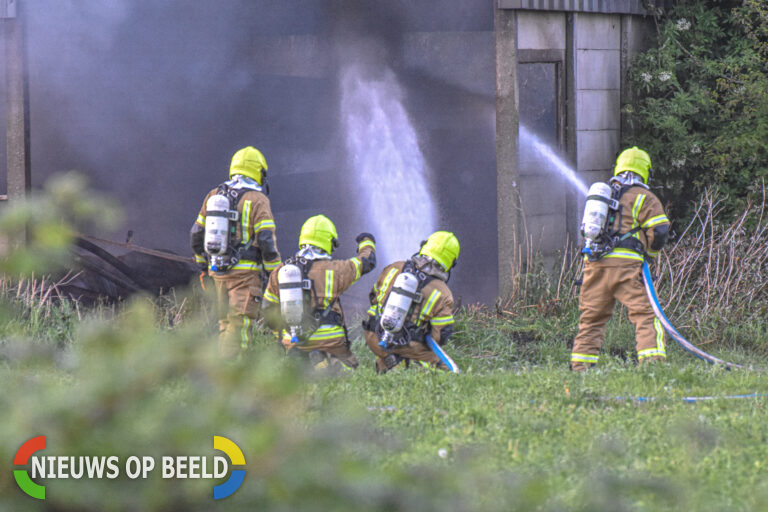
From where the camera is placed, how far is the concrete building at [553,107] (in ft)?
28.7

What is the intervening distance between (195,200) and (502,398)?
558 cm

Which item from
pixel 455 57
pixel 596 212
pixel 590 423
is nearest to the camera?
pixel 590 423

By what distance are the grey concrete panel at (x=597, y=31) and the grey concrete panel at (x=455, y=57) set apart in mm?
922

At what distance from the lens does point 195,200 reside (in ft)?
31.3

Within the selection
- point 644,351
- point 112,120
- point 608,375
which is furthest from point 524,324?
point 112,120

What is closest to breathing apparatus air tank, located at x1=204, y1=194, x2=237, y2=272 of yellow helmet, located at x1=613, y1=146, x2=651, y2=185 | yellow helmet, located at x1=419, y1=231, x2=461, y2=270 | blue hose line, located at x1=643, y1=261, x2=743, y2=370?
yellow helmet, located at x1=419, y1=231, x2=461, y2=270

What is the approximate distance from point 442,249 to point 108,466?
17.5 ft

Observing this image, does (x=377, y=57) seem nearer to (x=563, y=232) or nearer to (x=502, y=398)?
(x=563, y=232)

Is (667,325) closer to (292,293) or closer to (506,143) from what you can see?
(292,293)

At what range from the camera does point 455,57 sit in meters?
9.35

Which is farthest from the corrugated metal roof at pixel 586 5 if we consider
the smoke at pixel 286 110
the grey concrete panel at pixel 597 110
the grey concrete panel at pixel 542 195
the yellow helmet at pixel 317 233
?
the yellow helmet at pixel 317 233

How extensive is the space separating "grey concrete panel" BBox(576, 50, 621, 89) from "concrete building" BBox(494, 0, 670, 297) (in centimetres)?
1

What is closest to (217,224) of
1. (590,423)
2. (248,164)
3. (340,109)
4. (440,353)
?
(248,164)

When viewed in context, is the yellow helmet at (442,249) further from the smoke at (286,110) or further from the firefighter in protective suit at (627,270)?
the smoke at (286,110)
